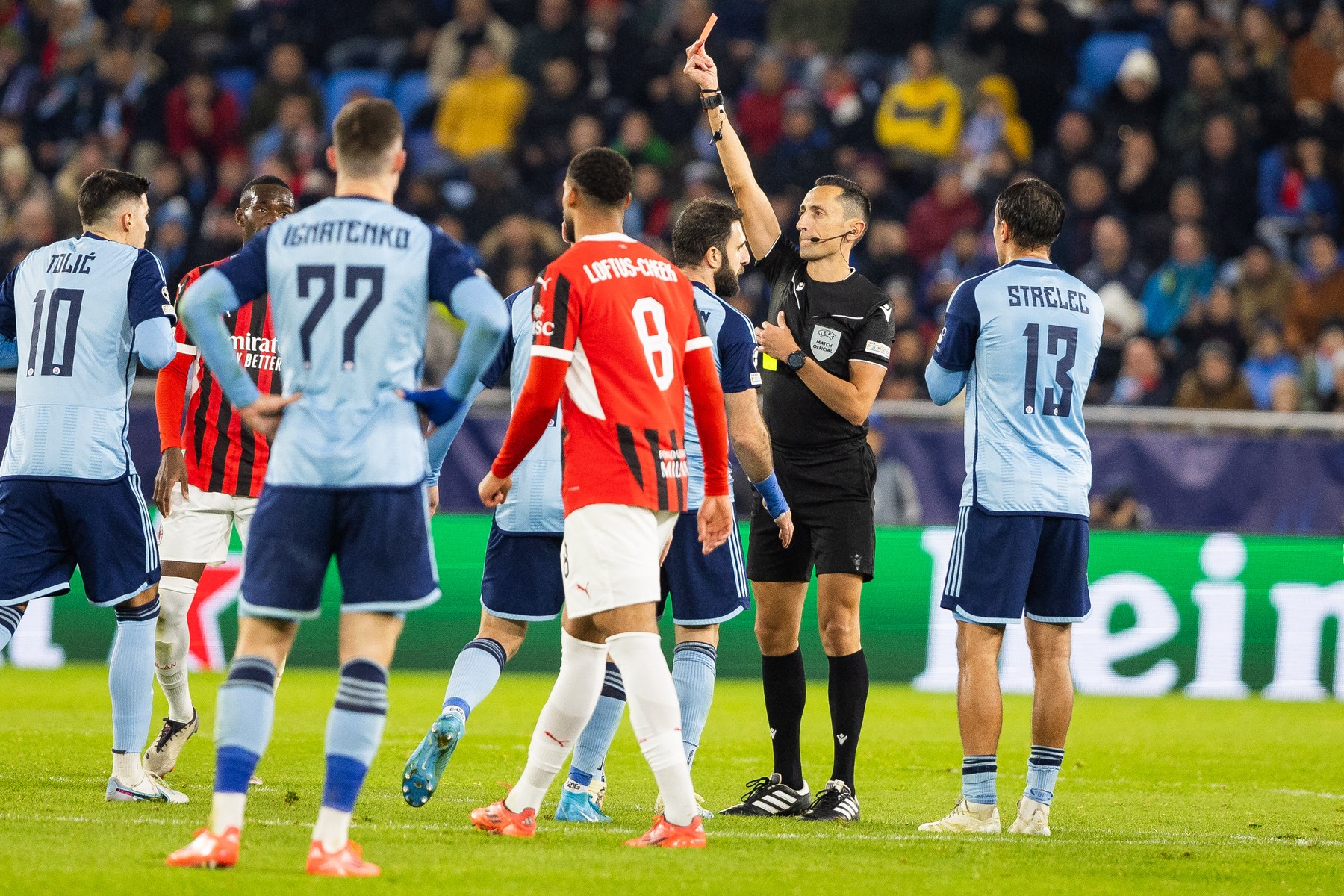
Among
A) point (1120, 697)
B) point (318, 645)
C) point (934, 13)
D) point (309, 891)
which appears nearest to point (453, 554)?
point (318, 645)

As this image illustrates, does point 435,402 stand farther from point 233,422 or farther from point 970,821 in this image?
point 970,821

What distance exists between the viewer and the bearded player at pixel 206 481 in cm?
759

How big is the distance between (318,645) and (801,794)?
20.9 ft

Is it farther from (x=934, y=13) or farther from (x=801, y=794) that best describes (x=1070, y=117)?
(x=801, y=794)

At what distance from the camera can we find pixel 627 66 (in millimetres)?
18969

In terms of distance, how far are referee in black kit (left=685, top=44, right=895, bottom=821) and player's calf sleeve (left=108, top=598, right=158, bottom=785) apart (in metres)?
2.56

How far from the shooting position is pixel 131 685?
22.5 ft

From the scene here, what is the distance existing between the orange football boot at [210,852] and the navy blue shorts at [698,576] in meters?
2.41

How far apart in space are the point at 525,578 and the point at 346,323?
2049 millimetres

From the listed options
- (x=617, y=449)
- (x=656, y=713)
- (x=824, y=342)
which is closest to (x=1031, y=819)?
(x=656, y=713)

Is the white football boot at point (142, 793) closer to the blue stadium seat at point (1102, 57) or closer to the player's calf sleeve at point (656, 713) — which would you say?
the player's calf sleeve at point (656, 713)

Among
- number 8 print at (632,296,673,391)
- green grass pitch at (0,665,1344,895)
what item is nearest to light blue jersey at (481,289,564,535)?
number 8 print at (632,296,673,391)

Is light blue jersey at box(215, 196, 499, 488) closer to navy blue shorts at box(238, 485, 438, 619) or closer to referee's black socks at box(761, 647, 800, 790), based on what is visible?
navy blue shorts at box(238, 485, 438, 619)

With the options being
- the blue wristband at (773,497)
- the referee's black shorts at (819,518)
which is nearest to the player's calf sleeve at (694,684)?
the referee's black shorts at (819,518)
